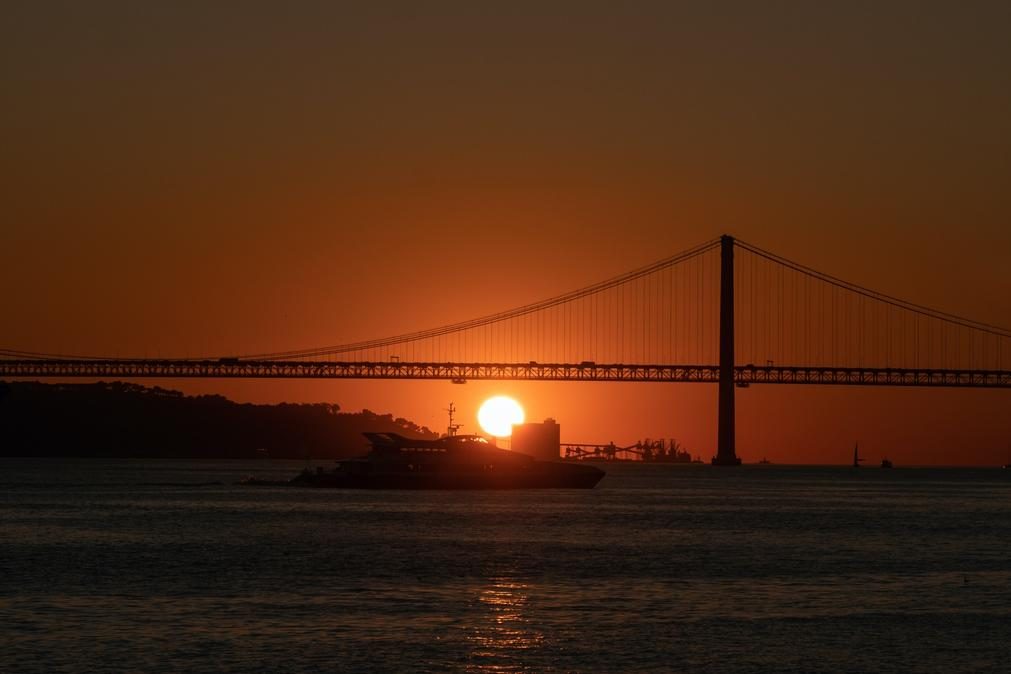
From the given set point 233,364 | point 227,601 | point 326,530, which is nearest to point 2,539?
point 326,530

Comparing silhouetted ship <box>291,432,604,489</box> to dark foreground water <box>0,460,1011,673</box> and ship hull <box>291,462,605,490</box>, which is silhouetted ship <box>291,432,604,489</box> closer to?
ship hull <box>291,462,605,490</box>

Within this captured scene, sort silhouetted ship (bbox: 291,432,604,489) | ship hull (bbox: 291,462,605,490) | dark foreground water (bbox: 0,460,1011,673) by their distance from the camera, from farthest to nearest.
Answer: silhouetted ship (bbox: 291,432,604,489), ship hull (bbox: 291,462,605,490), dark foreground water (bbox: 0,460,1011,673)

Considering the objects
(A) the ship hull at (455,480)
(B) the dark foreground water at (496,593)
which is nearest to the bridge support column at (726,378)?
(A) the ship hull at (455,480)

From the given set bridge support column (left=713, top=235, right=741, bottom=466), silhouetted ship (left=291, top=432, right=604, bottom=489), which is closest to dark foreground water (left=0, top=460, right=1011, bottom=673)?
silhouetted ship (left=291, top=432, right=604, bottom=489)

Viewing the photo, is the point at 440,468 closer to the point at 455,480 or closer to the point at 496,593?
the point at 455,480

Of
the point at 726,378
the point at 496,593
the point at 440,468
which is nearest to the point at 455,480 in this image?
the point at 440,468

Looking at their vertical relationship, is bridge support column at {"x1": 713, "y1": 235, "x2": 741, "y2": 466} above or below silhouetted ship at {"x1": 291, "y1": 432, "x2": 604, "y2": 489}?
above
